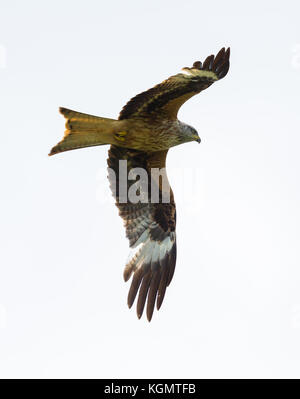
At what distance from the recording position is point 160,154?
10.7 metres

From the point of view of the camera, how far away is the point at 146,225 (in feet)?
37.3

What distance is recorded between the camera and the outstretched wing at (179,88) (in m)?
9.33

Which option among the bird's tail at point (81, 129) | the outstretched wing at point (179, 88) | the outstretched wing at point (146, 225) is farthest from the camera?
the outstretched wing at point (146, 225)

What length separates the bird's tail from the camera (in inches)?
372

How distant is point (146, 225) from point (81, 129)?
2.40 metres

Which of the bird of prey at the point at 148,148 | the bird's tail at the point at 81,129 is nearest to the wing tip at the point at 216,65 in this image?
the bird of prey at the point at 148,148

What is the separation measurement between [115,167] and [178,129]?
1.25 metres

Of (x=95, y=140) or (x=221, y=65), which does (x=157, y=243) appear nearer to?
(x=95, y=140)

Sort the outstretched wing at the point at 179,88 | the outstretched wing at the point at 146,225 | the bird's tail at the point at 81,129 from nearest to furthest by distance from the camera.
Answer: the outstretched wing at the point at 179,88 < the bird's tail at the point at 81,129 < the outstretched wing at the point at 146,225

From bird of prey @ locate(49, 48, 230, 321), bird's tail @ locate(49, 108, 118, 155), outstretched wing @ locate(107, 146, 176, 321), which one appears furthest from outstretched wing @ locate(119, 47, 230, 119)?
outstretched wing @ locate(107, 146, 176, 321)

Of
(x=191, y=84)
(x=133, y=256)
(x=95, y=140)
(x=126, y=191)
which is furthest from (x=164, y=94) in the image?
(x=133, y=256)

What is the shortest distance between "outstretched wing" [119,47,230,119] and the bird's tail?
0.30m

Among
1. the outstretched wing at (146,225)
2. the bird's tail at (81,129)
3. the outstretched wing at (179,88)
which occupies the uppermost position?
the outstretched wing at (179,88)

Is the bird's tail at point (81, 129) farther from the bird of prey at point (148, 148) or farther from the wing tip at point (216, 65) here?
the wing tip at point (216, 65)
